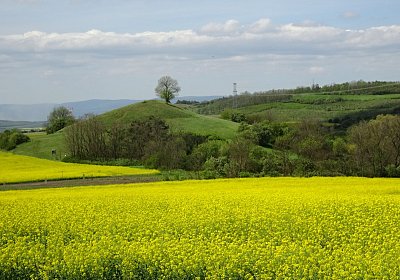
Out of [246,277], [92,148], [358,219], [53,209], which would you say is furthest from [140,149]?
[246,277]

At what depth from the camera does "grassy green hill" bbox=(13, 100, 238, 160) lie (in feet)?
281

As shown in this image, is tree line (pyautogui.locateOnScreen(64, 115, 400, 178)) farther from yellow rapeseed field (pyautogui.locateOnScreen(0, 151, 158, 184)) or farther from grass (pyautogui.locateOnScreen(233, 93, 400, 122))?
grass (pyautogui.locateOnScreen(233, 93, 400, 122))

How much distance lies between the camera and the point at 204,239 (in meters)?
14.7

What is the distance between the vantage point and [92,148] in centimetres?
7550

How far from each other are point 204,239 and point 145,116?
8440 centimetres

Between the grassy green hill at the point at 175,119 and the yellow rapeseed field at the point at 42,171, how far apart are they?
32206 mm

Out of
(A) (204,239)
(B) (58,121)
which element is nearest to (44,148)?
(B) (58,121)

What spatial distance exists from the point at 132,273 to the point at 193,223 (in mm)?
4644

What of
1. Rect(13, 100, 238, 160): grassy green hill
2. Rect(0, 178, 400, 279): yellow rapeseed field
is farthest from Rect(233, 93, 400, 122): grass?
Rect(0, 178, 400, 279): yellow rapeseed field

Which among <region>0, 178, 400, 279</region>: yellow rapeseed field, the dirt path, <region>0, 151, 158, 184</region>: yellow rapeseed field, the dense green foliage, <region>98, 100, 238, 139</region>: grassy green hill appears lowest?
the dirt path

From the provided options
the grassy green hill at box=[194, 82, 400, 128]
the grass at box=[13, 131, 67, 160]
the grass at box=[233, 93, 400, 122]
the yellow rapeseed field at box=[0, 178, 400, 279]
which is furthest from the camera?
the grass at box=[233, 93, 400, 122]

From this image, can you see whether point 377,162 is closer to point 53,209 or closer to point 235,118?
point 53,209

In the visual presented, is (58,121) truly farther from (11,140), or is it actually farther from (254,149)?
(254,149)

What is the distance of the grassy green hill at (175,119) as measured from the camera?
90062 mm
